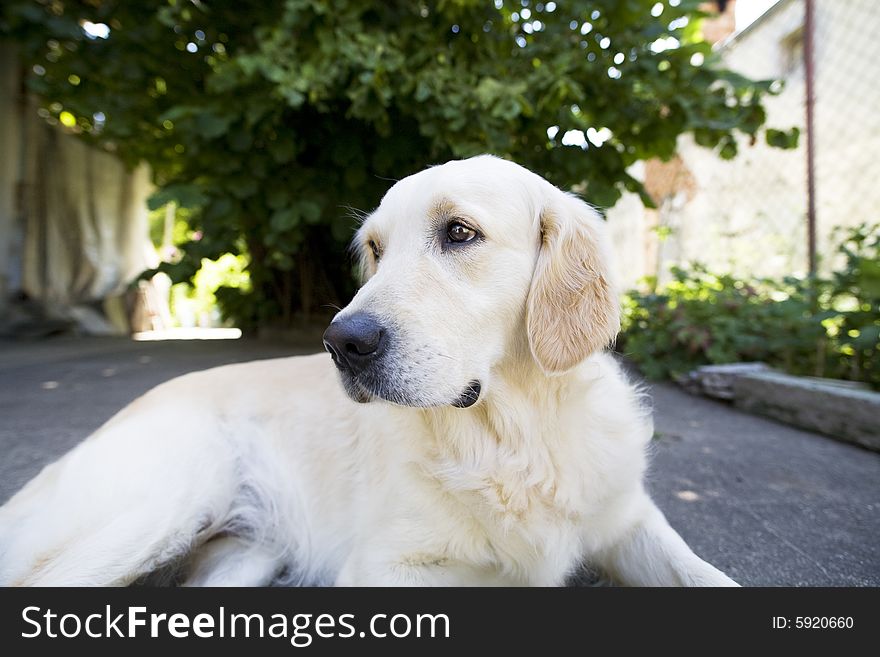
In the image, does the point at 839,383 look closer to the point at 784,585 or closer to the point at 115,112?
the point at 784,585

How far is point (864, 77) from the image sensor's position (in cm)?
532

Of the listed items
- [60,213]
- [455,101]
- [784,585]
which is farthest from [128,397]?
[60,213]

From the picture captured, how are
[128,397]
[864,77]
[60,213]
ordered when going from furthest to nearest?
[60,213] → [864,77] → [128,397]

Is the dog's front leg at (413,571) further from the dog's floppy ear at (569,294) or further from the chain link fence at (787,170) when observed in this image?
the chain link fence at (787,170)

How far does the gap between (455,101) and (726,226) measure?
4.30 meters

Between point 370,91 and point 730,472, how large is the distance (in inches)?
119

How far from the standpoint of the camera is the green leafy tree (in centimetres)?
342

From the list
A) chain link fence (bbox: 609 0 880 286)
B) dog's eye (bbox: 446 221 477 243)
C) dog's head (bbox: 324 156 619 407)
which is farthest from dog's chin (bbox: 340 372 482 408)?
chain link fence (bbox: 609 0 880 286)

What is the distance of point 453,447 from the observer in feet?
4.83

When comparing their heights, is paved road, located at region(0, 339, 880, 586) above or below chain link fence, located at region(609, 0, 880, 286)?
below

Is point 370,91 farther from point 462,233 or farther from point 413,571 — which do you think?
point 413,571

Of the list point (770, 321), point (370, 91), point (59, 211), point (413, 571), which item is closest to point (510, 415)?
point (413, 571)

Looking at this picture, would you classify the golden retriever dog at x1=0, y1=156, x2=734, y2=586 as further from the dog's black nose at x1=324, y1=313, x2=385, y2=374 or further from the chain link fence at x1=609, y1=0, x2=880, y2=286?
the chain link fence at x1=609, y1=0, x2=880, y2=286

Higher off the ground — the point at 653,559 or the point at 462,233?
the point at 462,233
